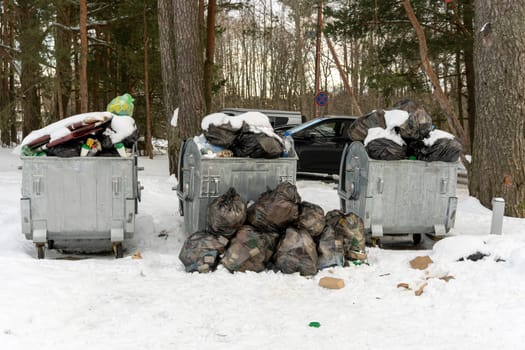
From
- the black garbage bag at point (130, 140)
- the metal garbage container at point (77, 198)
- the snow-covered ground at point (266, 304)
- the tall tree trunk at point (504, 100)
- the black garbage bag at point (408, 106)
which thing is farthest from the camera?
the tall tree trunk at point (504, 100)

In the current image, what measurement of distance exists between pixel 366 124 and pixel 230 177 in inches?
76.4

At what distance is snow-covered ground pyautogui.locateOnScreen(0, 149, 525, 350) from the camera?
3229 millimetres

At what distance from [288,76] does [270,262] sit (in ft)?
124

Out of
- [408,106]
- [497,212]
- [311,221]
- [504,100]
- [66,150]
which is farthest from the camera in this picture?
[504,100]

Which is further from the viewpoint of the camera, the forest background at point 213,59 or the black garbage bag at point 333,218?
the forest background at point 213,59

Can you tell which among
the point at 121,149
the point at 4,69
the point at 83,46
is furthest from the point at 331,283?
the point at 4,69

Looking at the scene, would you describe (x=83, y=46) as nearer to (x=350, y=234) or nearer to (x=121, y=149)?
(x=121, y=149)

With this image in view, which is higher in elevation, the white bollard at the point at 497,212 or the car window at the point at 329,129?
the car window at the point at 329,129

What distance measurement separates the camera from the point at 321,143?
11.4 m

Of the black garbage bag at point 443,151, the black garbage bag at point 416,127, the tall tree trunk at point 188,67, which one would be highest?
the tall tree trunk at point 188,67

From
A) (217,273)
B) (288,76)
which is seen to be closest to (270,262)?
(217,273)

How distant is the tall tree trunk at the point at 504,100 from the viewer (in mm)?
7094

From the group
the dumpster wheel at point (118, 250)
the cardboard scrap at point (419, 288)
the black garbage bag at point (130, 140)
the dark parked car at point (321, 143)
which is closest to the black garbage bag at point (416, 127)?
the cardboard scrap at point (419, 288)

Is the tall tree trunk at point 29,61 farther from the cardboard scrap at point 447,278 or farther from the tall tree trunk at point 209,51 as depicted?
the cardboard scrap at point 447,278
